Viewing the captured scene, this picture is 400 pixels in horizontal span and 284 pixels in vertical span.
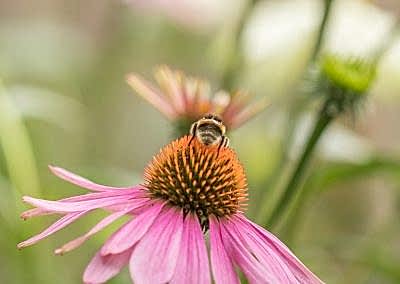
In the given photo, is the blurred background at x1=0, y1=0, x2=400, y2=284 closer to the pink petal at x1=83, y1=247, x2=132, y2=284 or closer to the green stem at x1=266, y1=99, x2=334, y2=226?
the green stem at x1=266, y1=99, x2=334, y2=226

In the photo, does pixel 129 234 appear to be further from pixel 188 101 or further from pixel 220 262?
pixel 188 101

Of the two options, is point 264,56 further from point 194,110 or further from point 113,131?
point 113,131

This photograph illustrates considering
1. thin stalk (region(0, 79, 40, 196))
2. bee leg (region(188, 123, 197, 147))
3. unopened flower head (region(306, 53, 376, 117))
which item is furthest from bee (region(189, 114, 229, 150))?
thin stalk (region(0, 79, 40, 196))

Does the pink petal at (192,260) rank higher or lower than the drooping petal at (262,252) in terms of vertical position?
lower

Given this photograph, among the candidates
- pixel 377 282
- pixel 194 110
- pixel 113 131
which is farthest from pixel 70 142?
pixel 194 110

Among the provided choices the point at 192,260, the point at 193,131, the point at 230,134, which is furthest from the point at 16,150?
the point at 192,260

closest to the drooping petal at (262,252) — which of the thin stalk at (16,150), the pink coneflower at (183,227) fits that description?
the pink coneflower at (183,227)

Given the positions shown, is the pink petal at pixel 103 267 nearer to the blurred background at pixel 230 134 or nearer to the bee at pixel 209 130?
the bee at pixel 209 130

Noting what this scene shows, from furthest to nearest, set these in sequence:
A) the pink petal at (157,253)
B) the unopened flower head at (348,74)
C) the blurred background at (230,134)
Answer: the blurred background at (230,134)
the unopened flower head at (348,74)
the pink petal at (157,253)
